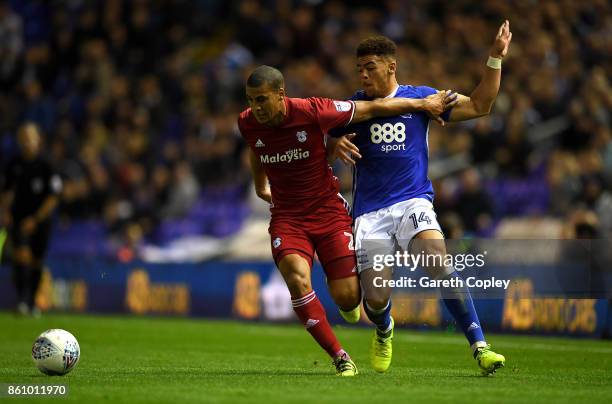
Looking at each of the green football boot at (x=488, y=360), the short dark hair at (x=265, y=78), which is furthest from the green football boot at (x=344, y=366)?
the short dark hair at (x=265, y=78)

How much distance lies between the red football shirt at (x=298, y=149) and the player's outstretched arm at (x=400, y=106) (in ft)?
0.31

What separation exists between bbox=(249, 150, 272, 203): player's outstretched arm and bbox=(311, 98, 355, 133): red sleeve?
0.66 metres

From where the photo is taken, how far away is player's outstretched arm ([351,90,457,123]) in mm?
8672

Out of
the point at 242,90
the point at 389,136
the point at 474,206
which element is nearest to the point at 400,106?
the point at 389,136

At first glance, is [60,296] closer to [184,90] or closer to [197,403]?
[184,90]

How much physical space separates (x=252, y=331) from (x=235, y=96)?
8595 millimetres

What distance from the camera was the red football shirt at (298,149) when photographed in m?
8.70

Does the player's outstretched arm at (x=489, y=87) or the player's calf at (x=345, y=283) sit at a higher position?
the player's outstretched arm at (x=489, y=87)

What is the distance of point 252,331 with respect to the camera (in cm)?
1554

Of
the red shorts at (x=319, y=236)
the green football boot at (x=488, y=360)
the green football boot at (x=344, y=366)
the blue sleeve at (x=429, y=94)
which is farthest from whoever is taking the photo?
the blue sleeve at (x=429, y=94)

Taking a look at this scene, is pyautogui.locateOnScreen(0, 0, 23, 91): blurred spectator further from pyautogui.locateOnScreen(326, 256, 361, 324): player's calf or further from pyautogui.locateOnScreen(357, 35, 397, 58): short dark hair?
pyautogui.locateOnScreen(326, 256, 361, 324): player's calf

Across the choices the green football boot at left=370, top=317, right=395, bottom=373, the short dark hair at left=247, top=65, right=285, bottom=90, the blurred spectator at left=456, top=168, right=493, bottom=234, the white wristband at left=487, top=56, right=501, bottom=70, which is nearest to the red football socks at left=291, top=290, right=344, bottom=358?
the green football boot at left=370, top=317, right=395, bottom=373

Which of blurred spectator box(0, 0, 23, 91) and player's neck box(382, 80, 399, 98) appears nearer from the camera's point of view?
player's neck box(382, 80, 399, 98)

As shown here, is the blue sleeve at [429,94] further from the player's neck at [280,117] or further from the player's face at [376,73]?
the player's neck at [280,117]
